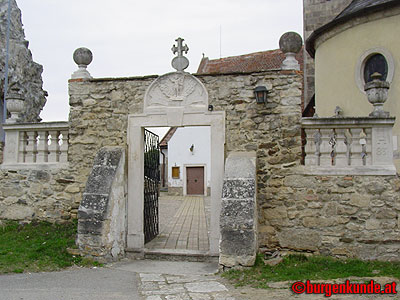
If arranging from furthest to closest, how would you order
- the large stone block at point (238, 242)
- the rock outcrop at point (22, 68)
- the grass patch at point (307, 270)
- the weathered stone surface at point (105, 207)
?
the rock outcrop at point (22, 68), the weathered stone surface at point (105, 207), the large stone block at point (238, 242), the grass patch at point (307, 270)

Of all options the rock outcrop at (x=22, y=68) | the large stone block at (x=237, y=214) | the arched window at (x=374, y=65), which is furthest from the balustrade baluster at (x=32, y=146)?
the arched window at (x=374, y=65)

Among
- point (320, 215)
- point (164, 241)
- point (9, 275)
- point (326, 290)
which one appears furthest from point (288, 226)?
point (9, 275)

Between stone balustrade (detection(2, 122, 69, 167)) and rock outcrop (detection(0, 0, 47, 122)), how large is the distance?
22.2 ft

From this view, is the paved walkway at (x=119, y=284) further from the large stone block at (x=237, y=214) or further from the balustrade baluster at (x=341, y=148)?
the balustrade baluster at (x=341, y=148)

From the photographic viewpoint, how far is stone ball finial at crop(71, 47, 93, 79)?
7.00m

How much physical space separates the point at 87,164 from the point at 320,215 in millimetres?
4146

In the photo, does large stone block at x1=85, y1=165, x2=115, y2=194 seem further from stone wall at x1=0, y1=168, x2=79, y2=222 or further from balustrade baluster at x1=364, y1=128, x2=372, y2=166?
balustrade baluster at x1=364, y1=128, x2=372, y2=166

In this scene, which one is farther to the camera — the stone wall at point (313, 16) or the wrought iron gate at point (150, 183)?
the stone wall at point (313, 16)

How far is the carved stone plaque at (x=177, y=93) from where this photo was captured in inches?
259

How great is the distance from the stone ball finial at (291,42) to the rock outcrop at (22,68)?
1053 centimetres

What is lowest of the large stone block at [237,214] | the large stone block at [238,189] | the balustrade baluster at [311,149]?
the large stone block at [237,214]

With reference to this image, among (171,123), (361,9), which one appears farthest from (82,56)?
(361,9)

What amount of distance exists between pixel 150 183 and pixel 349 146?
384 cm

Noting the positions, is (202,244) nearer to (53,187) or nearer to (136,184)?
(136,184)
